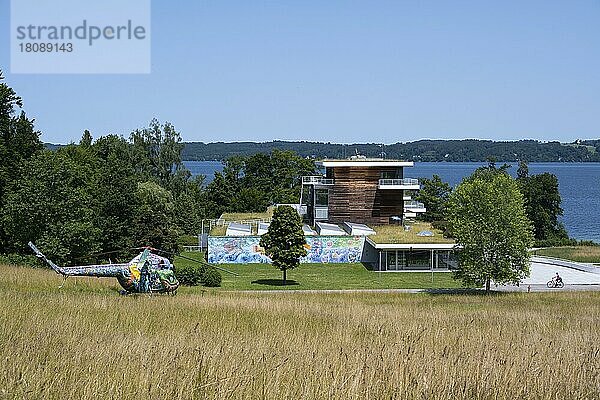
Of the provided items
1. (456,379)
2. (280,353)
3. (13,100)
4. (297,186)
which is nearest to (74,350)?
(280,353)

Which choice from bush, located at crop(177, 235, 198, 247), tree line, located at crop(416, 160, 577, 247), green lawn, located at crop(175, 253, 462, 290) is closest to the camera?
green lawn, located at crop(175, 253, 462, 290)

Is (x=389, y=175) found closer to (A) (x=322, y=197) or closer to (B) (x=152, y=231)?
(A) (x=322, y=197)

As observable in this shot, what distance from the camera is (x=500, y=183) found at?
37.3 metres

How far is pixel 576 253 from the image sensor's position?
59.2m

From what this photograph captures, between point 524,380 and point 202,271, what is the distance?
32.0 meters

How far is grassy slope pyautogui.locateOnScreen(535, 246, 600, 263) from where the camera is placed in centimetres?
5567

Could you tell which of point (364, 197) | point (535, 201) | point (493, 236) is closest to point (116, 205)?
point (364, 197)

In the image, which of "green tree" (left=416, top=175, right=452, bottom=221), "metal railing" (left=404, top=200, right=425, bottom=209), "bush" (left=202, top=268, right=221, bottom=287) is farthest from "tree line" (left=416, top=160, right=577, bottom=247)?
"bush" (left=202, top=268, right=221, bottom=287)

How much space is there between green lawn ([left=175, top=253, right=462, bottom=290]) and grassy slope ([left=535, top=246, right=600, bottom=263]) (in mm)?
13466

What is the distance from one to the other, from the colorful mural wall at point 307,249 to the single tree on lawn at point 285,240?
29.0 ft

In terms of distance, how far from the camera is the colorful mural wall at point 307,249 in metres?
51.4

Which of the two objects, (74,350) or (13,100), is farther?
(13,100)

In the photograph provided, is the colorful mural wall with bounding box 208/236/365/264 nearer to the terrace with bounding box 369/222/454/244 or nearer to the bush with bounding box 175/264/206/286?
the terrace with bounding box 369/222/454/244

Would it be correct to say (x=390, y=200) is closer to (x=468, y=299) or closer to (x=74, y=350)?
(x=468, y=299)
